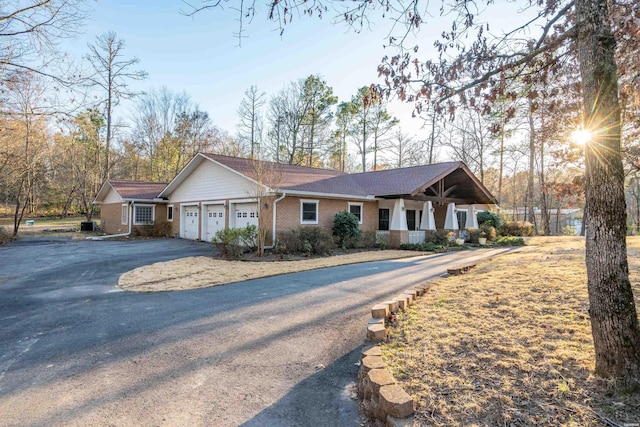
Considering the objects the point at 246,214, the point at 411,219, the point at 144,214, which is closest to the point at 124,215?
the point at 144,214

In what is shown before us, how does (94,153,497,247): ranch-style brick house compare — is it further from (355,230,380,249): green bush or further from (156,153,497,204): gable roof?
(355,230,380,249): green bush

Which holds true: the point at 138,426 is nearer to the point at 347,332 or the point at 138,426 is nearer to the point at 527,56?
the point at 347,332

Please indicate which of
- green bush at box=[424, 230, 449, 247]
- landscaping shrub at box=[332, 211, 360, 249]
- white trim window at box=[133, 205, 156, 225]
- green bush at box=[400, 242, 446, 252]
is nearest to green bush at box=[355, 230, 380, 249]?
landscaping shrub at box=[332, 211, 360, 249]

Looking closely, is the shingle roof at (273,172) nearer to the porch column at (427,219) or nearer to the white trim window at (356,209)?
the white trim window at (356,209)

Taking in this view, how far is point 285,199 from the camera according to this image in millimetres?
14969

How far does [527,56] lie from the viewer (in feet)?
12.9

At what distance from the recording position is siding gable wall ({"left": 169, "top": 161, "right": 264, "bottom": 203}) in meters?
16.3

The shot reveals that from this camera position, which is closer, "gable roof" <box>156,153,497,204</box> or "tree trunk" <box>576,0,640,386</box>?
"tree trunk" <box>576,0,640,386</box>

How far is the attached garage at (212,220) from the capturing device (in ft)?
59.2

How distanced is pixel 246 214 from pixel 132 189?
436 inches

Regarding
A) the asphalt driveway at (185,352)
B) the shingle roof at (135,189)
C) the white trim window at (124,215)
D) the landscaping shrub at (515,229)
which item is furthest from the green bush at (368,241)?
the white trim window at (124,215)

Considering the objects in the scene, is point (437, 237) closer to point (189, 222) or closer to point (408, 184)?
point (408, 184)

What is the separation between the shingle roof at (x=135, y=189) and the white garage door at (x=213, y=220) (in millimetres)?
5602

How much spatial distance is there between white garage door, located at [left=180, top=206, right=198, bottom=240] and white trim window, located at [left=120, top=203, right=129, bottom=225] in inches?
159
